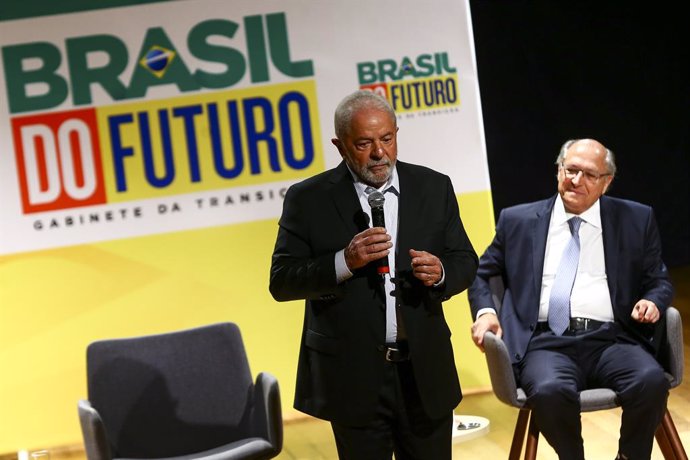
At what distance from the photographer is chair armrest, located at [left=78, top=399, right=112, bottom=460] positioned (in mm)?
3799

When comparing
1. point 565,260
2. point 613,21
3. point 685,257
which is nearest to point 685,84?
point 613,21

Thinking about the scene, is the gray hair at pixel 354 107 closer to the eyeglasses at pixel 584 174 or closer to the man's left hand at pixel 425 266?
the man's left hand at pixel 425 266

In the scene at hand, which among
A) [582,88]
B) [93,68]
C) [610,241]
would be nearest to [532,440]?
[610,241]

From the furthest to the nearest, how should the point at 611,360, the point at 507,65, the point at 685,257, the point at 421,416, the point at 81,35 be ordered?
1. the point at 685,257
2. the point at 507,65
3. the point at 81,35
4. the point at 611,360
5. the point at 421,416

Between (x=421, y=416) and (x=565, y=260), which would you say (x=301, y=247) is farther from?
(x=565, y=260)

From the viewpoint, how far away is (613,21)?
8680 mm

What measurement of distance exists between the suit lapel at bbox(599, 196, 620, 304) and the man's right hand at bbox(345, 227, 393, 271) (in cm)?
158

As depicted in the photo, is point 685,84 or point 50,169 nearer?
point 50,169

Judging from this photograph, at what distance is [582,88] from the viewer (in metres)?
8.72

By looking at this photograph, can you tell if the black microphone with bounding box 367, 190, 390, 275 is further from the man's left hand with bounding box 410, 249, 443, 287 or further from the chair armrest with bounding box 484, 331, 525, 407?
the chair armrest with bounding box 484, 331, 525, 407

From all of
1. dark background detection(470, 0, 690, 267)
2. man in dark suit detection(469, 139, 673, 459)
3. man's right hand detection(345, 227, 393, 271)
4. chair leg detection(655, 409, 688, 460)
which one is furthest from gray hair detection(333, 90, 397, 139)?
dark background detection(470, 0, 690, 267)

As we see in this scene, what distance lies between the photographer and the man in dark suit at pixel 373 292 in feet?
9.75

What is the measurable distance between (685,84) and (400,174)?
6.54 meters

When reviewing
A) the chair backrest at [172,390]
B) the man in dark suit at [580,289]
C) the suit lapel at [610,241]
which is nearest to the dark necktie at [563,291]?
the man in dark suit at [580,289]
